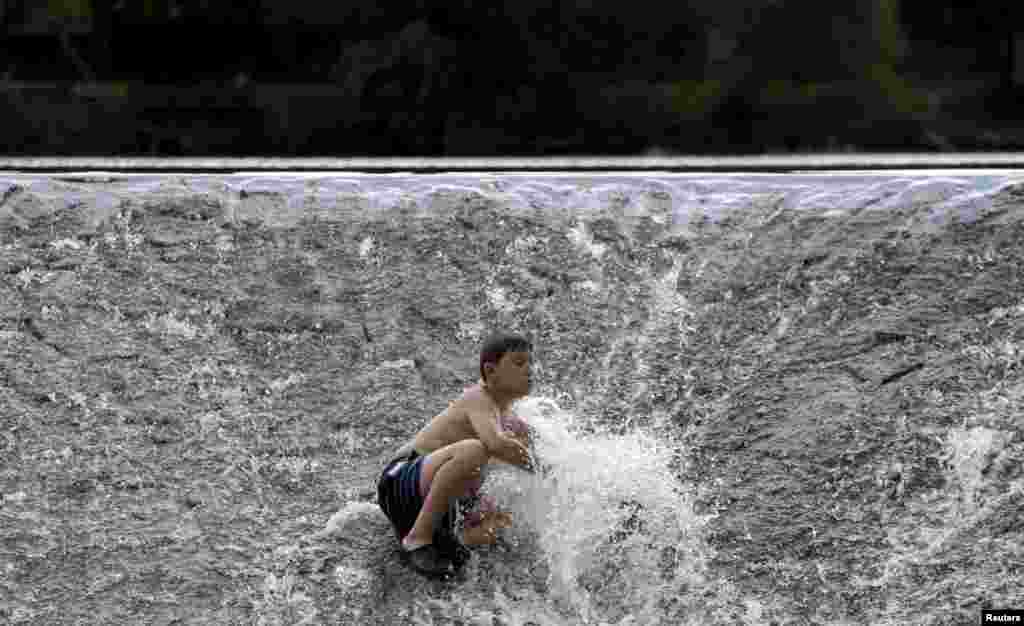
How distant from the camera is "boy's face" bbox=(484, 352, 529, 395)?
16.1 ft

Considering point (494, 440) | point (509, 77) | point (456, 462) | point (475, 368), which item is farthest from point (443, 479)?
point (509, 77)

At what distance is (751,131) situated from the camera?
40.1 ft

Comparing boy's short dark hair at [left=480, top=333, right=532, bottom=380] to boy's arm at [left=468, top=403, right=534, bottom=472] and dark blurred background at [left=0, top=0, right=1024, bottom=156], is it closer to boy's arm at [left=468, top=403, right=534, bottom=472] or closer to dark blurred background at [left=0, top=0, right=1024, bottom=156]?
boy's arm at [left=468, top=403, right=534, bottom=472]

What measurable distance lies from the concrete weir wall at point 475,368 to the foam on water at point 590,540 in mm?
36

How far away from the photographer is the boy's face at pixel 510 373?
4898mm

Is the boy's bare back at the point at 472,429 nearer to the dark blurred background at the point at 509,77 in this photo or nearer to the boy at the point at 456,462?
the boy at the point at 456,462

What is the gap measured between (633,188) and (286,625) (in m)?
2.39

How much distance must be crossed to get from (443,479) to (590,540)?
1.68 ft

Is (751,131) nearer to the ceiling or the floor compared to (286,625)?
nearer to the ceiling

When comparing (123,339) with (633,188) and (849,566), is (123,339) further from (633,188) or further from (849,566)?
(849,566)

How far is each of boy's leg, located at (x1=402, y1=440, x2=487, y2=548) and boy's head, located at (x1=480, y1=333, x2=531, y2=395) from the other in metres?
0.20

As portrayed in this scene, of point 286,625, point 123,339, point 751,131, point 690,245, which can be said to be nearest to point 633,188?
point 690,245

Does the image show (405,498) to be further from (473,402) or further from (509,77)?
(509,77)

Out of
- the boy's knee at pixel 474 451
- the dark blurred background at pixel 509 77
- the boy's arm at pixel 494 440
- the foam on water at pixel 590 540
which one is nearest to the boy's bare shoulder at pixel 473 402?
the boy's arm at pixel 494 440
